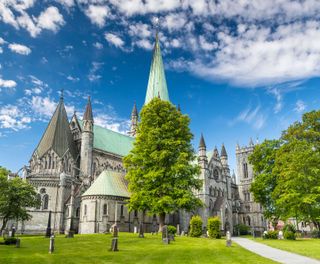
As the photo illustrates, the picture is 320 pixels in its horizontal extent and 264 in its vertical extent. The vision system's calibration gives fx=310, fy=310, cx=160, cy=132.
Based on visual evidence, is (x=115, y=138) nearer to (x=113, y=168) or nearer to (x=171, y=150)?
(x=113, y=168)

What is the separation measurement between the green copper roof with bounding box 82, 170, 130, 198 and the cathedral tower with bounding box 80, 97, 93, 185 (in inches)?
417

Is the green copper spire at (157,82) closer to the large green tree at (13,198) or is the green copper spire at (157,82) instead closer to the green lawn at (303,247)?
the large green tree at (13,198)

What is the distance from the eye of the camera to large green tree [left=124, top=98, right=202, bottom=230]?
110 ft

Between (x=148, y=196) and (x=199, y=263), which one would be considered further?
(x=148, y=196)

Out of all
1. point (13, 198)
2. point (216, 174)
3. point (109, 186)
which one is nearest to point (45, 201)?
point (109, 186)

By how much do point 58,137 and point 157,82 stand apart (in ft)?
114

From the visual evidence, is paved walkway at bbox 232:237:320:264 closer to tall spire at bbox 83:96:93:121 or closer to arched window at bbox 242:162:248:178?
tall spire at bbox 83:96:93:121

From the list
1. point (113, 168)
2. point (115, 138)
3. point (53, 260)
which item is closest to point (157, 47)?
point (115, 138)

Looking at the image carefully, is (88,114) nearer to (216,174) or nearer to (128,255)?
(216,174)

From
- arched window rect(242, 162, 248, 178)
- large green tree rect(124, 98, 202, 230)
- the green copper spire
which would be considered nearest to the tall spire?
large green tree rect(124, 98, 202, 230)

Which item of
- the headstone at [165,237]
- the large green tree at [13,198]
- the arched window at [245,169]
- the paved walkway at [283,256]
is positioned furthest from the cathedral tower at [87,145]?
the arched window at [245,169]

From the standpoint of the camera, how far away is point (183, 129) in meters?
37.3

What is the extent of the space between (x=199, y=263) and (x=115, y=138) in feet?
185

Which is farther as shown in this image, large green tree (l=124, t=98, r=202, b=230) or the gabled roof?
the gabled roof
